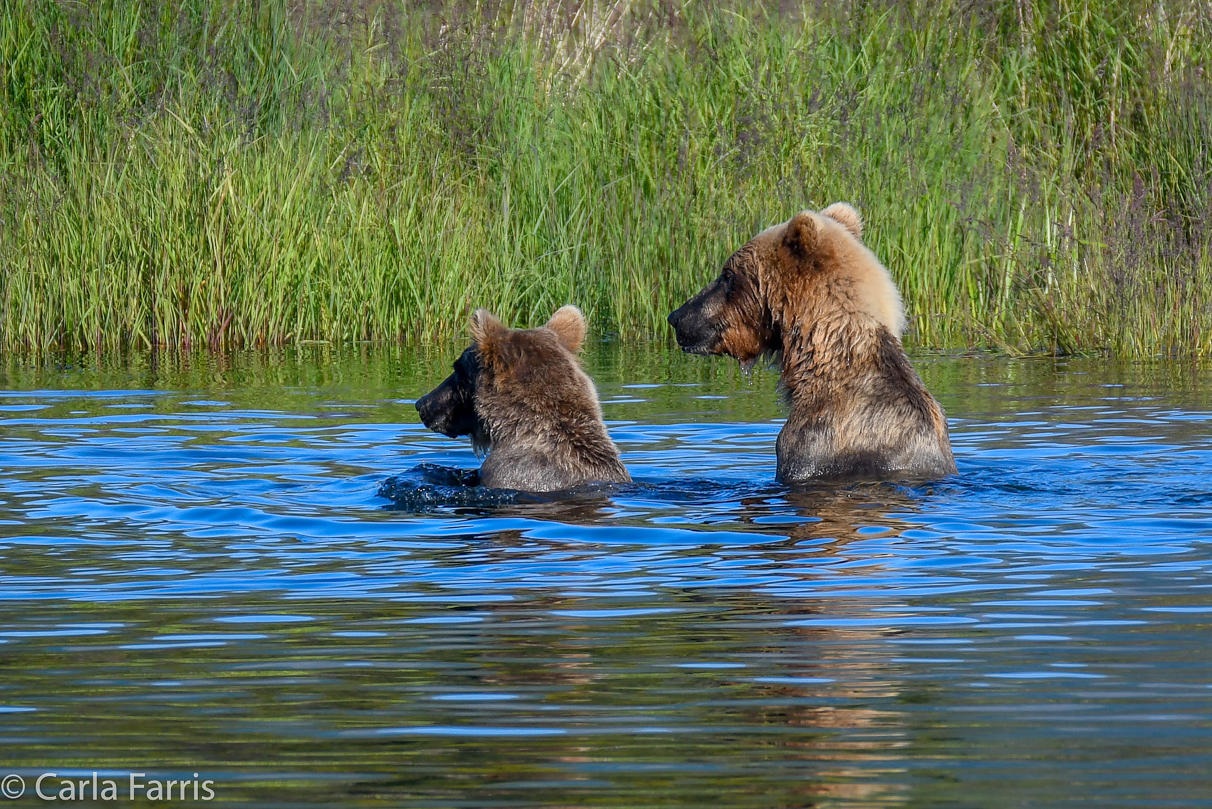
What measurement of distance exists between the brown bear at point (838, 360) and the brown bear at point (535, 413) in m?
0.87

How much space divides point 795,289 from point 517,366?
1.29 m

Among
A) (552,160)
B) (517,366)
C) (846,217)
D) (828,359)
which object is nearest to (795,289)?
(828,359)

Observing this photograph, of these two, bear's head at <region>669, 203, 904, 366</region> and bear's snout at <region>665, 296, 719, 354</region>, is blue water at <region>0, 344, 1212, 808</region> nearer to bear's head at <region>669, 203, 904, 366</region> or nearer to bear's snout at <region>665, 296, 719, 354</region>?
bear's snout at <region>665, 296, 719, 354</region>

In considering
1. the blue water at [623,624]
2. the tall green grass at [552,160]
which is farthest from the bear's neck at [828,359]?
the tall green grass at [552,160]

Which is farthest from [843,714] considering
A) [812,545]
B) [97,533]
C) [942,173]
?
[942,173]

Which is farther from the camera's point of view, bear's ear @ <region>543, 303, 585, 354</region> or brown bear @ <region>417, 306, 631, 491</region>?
bear's ear @ <region>543, 303, 585, 354</region>

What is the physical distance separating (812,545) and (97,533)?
2.66m

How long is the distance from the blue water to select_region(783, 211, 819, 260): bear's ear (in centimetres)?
107

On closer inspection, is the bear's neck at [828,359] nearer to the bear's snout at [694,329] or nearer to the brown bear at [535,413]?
the bear's snout at [694,329]

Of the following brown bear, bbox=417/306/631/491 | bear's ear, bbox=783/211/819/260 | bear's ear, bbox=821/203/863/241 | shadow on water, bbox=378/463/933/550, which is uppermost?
bear's ear, bbox=821/203/863/241

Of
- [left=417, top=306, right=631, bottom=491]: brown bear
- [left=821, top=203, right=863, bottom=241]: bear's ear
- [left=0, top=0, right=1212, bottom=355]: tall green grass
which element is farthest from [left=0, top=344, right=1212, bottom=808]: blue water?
[left=0, top=0, right=1212, bottom=355]: tall green grass

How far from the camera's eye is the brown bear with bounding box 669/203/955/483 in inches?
298

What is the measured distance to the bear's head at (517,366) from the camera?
758 centimetres

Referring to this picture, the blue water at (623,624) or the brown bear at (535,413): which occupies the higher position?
the brown bear at (535,413)
